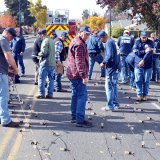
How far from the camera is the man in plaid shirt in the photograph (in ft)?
25.1

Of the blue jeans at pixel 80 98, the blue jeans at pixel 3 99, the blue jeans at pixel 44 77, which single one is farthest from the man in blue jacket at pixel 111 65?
the blue jeans at pixel 3 99

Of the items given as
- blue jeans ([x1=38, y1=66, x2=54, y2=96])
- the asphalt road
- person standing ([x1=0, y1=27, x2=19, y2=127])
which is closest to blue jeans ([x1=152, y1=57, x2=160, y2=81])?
the asphalt road

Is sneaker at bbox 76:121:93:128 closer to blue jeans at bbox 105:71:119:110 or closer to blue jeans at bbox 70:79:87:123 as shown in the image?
blue jeans at bbox 70:79:87:123

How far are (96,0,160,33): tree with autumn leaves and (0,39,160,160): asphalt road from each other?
12.0 meters

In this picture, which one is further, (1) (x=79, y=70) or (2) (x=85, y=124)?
(2) (x=85, y=124)

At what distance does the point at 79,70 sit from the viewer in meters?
7.68

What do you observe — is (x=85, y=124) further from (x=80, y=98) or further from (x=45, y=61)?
(x=45, y=61)

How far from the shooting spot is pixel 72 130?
7.64m

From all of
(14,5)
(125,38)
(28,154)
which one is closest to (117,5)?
(125,38)

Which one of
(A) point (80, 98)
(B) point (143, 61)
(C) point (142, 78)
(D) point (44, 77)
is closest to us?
(A) point (80, 98)

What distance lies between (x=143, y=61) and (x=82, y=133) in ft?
11.7

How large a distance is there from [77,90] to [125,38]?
6.33 m

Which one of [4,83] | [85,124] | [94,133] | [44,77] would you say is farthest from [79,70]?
[44,77]

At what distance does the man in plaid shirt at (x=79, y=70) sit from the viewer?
25.1 feet
